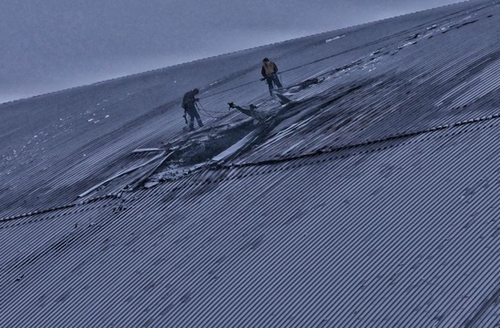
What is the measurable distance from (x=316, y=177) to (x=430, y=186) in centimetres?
446

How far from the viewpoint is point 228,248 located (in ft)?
84.8

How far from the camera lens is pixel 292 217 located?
86.3ft

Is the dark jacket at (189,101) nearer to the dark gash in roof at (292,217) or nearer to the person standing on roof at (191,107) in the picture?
the person standing on roof at (191,107)

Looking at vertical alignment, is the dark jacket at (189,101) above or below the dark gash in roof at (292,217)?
above

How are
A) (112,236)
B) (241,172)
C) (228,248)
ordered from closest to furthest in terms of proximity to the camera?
(228,248) < (112,236) < (241,172)

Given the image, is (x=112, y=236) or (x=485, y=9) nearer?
(x=112, y=236)

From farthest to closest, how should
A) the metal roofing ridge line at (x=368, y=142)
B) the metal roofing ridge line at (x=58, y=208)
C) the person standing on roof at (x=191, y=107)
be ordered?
the person standing on roof at (x=191, y=107)
the metal roofing ridge line at (x=58, y=208)
the metal roofing ridge line at (x=368, y=142)

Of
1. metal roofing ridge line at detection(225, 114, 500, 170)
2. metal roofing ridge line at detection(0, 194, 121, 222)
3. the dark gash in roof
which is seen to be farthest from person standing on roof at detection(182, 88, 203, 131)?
metal roofing ridge line at detection(225, 114, 500, 170)

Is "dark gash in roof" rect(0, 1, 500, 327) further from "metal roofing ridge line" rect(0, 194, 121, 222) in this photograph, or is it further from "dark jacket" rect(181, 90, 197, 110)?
"dark jacket" rect(181, 90, 197, 110)

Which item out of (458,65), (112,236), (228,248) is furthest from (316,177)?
(458,65)

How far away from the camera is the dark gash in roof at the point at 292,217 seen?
21.4m

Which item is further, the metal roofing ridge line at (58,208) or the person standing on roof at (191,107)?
the person standing on roof at (191,107)

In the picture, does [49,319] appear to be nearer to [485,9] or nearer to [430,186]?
[430,186]

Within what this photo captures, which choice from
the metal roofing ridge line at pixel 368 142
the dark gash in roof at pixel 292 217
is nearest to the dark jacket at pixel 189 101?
the dark gash in roof at pixel 292 217
